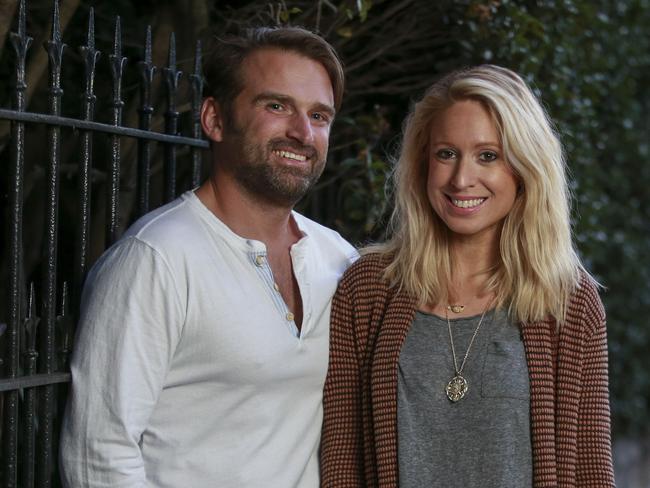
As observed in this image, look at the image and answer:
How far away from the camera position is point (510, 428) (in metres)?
2.93

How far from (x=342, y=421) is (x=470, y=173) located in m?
0.77

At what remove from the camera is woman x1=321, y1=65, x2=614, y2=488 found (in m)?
2.94

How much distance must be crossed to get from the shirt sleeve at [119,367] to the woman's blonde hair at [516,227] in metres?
0.76

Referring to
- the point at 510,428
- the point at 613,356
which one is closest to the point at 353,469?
the point at 510,428

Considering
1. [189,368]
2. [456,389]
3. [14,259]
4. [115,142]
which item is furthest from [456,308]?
[14,259]

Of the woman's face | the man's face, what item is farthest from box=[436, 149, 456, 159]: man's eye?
the man's face

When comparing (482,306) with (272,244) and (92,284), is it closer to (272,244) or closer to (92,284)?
(272,244)

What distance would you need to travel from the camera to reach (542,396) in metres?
2.93

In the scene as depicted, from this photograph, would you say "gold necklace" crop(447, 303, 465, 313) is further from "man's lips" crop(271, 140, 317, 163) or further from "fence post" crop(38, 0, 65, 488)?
"fence post" crop(38, 0, 65, 488)

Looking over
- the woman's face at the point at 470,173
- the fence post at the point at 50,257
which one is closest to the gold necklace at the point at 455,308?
the woman's face at the point at 470,173

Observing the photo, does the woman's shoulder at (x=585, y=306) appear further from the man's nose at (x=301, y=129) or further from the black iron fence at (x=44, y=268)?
the black iron fence at (x=44, y=268)

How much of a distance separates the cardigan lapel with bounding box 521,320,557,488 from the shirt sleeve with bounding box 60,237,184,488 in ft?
3.05

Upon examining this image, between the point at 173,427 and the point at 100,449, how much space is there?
212 mm

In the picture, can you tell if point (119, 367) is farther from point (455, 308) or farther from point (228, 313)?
point (455, 308)
